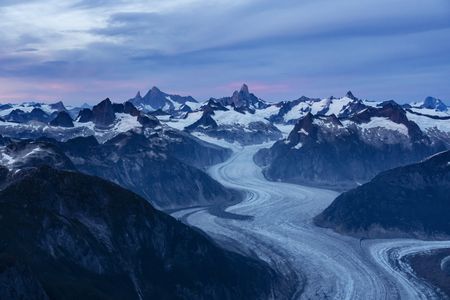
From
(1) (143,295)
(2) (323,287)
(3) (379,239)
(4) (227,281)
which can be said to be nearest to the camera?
(1) (143,295)

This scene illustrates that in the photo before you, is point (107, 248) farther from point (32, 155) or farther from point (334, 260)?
point (32, 155)

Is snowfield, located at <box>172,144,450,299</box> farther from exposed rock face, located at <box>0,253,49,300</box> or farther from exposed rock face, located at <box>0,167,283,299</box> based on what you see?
exposed rock face, located at <box>0,253,49,300</box>

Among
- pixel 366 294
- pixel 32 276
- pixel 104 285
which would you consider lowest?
pixel 366 294

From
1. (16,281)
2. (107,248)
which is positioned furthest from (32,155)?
(16,281)

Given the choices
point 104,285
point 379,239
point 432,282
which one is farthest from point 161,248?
point 379,239

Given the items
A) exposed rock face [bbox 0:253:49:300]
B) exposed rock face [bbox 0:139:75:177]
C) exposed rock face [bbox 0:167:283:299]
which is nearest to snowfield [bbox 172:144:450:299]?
exposed rock face [bbox 0:167:283:299]

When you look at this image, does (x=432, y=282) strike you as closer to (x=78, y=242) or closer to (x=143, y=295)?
(x=143, y=295)

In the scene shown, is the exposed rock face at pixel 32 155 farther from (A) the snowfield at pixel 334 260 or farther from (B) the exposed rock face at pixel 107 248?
(B) the exposed rock face at pixel 107 248

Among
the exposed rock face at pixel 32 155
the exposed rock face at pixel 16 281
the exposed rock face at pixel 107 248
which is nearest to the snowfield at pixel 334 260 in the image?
the exposed rock face at pixel 107 248

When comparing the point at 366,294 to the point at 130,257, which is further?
the point at 366,294
